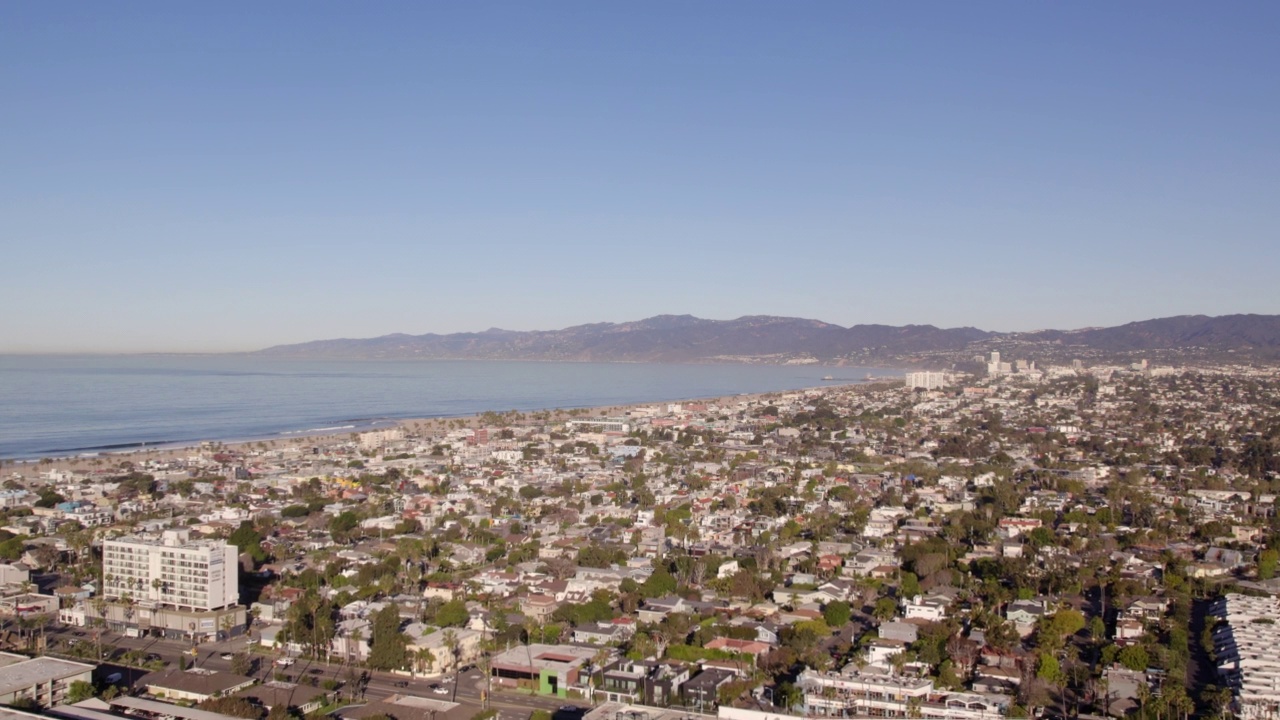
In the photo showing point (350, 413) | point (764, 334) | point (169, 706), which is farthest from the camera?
point (764, 334)

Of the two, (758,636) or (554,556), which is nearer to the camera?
(758,636)

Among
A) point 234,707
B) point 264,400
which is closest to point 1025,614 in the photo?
point 234,707

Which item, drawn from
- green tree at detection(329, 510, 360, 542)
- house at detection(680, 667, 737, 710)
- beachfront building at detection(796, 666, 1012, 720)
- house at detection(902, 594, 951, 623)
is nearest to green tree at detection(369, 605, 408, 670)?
house at detection(680, 667, 737, 710)

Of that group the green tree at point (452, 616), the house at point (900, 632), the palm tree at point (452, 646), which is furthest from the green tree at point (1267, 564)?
the palm tree at point (452, 646)

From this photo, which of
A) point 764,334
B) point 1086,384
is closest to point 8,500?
point 1086,384

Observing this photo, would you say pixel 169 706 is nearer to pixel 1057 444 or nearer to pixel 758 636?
pixel 758 636

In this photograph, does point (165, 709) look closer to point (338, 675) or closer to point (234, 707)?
point (234, 707)
